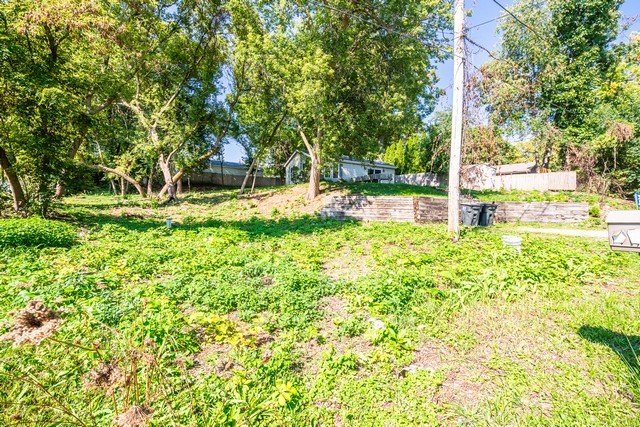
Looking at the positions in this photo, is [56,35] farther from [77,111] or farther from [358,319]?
[358,319]

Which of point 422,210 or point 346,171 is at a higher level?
point 346,171

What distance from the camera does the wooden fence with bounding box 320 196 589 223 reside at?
10.4 meters

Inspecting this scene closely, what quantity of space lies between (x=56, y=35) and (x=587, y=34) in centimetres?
3056

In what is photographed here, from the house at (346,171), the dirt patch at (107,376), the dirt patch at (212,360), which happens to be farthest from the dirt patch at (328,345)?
the house at (346,171)

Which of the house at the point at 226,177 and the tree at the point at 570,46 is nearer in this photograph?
the tree at the point at 570,46

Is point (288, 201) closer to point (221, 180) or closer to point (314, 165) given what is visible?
point (314, 165)

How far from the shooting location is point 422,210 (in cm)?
1036

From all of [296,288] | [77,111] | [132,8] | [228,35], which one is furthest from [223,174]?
[296,288]

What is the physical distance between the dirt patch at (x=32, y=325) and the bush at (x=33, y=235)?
542 centimetres

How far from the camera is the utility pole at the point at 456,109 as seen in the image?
6.51 m

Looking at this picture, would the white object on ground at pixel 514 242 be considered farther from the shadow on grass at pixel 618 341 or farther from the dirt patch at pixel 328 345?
the dirt patch at pixel 328 345

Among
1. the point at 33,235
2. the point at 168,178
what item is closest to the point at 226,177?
the point at 168,178

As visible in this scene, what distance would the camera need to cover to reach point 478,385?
236 centimetres

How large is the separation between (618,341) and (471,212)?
7738 mm
